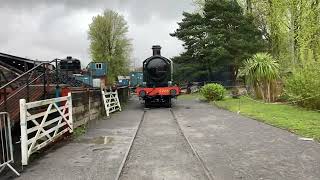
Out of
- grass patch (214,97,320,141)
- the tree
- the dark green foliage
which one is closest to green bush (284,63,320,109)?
grass patch (214,97,320,141)

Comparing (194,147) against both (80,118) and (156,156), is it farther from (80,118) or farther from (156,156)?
(80,118)

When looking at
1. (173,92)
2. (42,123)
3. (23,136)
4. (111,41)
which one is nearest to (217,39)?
(173,92)

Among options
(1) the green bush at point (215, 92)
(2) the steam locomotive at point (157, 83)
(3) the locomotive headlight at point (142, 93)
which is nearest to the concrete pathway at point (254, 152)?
(2) the steam locomotive at point (157, 83)

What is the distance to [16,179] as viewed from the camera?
27.1 ft

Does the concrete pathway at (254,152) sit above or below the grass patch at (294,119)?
below

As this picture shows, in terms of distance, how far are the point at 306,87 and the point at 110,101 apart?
9.60 m

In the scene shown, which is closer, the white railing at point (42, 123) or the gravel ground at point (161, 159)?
the gravel ground at point (161, 159)

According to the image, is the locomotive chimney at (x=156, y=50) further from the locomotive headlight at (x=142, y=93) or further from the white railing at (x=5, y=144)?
the white railing at (x=5, y=144)

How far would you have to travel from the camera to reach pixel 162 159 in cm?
995

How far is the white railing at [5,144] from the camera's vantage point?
28.2 ft

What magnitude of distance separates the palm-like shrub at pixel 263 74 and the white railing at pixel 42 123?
15923 millimetres

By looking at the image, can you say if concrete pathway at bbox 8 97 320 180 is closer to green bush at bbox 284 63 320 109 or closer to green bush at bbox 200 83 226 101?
green bush at bbox 284 63 320 109

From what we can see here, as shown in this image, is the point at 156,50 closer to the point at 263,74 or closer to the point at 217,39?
the point at 263,74

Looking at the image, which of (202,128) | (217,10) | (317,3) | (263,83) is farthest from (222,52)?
(202,128)
